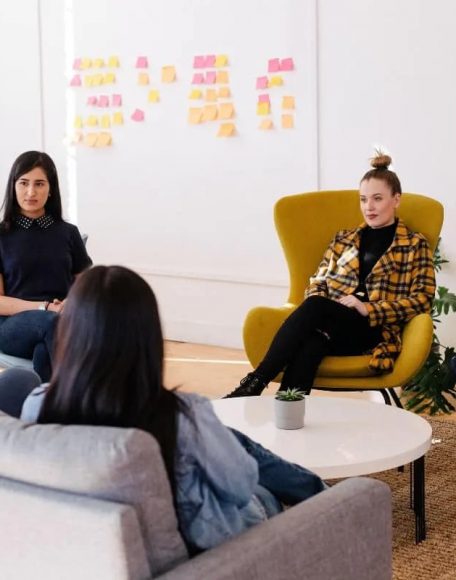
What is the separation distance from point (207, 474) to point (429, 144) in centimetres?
336

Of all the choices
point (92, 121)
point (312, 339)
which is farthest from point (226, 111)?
point (312, 339)

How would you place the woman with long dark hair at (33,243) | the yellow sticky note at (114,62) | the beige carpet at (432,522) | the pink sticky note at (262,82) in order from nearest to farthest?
the beige carpet at (432,522) → the woman with long dark hair at (33,243) → the pink sticky note at (262,82) → the yellow sticky note at (114,62)

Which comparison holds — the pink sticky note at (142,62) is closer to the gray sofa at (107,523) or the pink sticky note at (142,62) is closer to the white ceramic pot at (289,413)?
the white ceramic pot at (289,413)

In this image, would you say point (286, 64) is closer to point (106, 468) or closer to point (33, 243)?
point (33, 243)

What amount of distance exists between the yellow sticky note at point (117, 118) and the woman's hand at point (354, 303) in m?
2.57

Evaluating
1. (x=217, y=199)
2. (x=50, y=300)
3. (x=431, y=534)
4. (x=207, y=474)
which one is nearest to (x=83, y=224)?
(x=217, y=199)

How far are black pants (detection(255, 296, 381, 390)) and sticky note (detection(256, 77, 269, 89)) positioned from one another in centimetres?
183

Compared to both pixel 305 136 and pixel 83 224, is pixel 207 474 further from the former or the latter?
pixel 83 224

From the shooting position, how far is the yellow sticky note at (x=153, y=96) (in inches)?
230

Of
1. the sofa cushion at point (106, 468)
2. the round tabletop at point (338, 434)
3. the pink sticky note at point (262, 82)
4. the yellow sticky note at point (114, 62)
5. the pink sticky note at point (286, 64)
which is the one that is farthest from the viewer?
the yellow sticky note at point (114, 62)

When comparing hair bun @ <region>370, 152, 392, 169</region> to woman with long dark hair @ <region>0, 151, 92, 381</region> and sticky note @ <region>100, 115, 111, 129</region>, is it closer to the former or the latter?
woman with long dark hair @ <region>0, 151, 92, 381</region>

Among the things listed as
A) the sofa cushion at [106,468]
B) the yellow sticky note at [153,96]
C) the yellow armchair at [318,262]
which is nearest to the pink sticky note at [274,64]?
the yellow sticky note at [153,96]

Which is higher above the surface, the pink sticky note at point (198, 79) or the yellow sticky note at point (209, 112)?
the pink sticky note at point (198, 79)

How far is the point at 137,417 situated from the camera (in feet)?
5.48
